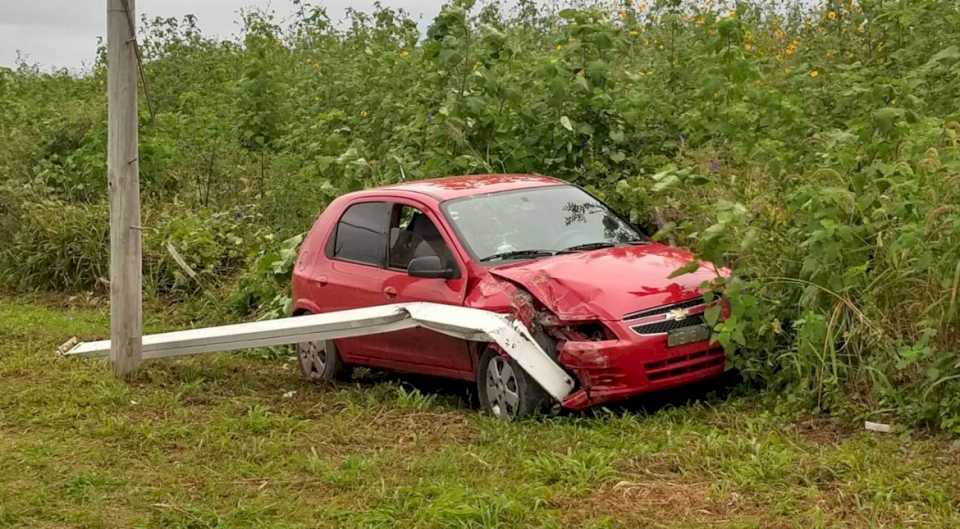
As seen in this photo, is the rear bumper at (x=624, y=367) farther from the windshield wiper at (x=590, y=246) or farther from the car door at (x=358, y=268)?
the car door at (x=358, y=268)

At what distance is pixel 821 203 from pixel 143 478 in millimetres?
4353

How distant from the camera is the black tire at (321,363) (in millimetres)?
10000

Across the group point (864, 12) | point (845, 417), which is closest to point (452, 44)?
point (864, 12)

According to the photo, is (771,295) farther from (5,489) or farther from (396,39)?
(396,39)

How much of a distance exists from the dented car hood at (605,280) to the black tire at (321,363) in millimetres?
1998

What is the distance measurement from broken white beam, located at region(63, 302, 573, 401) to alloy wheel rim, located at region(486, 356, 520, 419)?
255mm

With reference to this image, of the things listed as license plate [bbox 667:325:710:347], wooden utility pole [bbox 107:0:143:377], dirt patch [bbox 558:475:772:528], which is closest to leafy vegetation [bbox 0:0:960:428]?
license plate [bbox 667:325:710:347]

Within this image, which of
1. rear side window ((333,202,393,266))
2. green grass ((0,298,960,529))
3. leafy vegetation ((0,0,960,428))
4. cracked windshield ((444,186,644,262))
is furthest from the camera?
rear side window ((333,202,393,266))

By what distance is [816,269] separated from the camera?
26.0 feet

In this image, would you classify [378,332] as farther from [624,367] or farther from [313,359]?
[624,367]

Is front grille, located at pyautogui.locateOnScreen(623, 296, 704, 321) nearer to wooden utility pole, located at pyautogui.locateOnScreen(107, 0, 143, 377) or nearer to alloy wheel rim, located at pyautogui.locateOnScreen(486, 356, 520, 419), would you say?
alloy wheel rim, located at pyautogui.locateOnScreen(486, 356, 520, 419)

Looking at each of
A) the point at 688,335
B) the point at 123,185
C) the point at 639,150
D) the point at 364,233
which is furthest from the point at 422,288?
the point at 639,150

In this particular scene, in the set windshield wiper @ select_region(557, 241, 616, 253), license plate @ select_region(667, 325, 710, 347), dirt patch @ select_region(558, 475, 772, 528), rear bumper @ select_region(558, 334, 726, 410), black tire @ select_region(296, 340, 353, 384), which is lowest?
black tire @ select_region(296, 340, 353, 384)

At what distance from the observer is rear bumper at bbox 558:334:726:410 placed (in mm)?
7742
